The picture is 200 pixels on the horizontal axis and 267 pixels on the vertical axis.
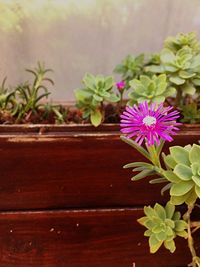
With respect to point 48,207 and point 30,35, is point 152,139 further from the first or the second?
point 30,35

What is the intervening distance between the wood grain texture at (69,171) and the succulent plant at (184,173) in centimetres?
16

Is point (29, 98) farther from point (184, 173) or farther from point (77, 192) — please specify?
point (184, 173)

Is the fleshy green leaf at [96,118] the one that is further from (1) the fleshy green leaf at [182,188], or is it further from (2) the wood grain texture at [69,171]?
(1) the fleshy green leaf at [182,188]

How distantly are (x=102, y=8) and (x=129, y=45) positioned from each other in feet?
0.30

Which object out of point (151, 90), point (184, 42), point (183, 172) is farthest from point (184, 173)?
point (184, 42)

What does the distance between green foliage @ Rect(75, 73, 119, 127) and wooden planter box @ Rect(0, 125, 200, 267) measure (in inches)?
0.9

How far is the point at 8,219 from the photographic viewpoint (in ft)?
2.19

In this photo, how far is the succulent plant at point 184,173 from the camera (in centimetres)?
48

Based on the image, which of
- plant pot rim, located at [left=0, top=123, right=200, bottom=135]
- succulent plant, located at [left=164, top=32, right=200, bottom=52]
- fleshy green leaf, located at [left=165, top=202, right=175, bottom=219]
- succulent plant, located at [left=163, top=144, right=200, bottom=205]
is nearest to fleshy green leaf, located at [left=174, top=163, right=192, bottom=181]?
succulent plant, located at [left=163, top=144, right=200, bottom=205]

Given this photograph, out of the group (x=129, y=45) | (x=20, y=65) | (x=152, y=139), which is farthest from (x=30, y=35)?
(x=152, y=139)

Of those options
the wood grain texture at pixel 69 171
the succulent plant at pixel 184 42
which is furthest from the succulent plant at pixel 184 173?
the succulent plant at pixel 184 42

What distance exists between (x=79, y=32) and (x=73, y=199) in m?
0.36

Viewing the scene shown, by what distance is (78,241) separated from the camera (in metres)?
0.68

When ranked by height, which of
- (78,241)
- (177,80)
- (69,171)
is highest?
(177,80)
